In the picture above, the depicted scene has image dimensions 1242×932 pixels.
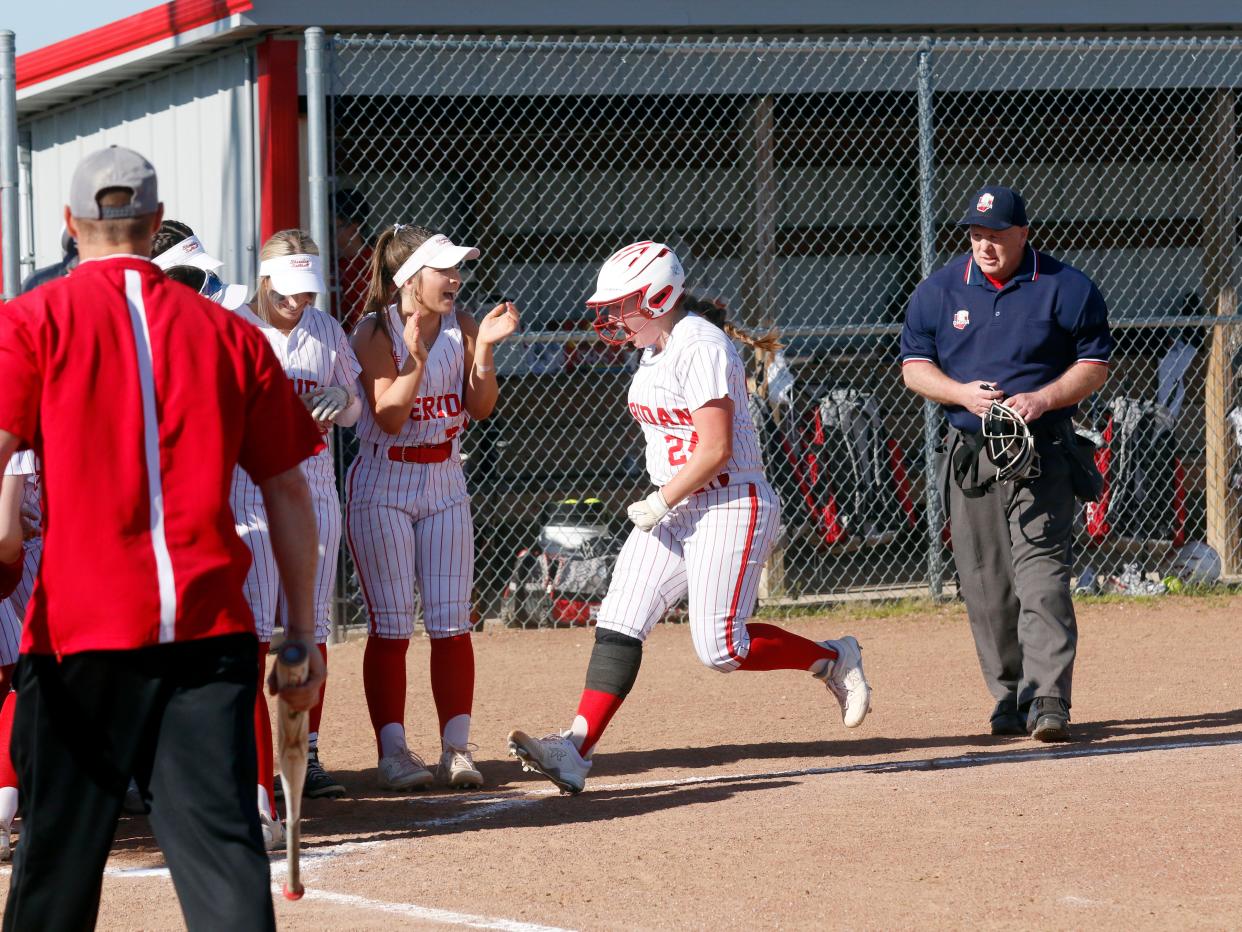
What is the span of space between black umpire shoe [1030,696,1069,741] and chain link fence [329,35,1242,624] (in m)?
3.60

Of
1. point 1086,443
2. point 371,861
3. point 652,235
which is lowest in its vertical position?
point 371,861

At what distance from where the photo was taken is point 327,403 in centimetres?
527

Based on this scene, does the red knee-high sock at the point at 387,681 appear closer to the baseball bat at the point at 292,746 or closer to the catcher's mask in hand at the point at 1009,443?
the catcher's mask in hand at the point at 1009,443

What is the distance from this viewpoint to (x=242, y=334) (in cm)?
290

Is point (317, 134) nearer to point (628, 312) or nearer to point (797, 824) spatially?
point (628, 312)

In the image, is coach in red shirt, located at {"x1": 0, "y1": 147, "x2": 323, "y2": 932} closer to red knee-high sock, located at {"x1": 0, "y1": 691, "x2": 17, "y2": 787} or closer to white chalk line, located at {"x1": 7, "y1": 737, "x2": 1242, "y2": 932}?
white chalk line, located at {"x1": 7, "y1": 737, "x2": 1242, "y2": 932}

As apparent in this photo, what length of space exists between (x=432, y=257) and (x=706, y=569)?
134 cm

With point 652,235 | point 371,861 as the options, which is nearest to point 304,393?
point 371,861

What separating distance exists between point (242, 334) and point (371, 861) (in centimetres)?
217

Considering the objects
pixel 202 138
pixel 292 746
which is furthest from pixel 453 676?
pixel 202 138

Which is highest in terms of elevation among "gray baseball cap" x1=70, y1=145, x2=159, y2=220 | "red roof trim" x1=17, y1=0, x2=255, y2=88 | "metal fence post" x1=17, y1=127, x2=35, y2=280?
"red roof trim" x1=17, y1=0, x2=255, y2=88

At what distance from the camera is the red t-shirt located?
277 centimetres

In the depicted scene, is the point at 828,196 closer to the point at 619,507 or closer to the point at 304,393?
the point at 619,507

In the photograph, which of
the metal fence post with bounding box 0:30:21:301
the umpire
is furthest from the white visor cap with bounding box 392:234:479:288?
the metal fence post with bounding box 0:30:21:301
